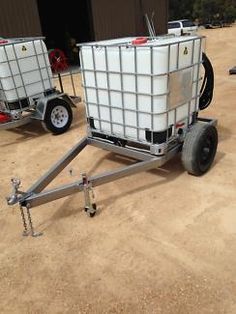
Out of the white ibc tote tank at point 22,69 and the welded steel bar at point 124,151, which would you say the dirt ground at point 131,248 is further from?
the white ibc tote tank at point 22,69

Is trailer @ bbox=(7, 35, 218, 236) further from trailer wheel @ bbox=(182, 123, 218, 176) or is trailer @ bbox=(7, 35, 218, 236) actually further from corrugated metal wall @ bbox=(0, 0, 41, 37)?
corrugated metal wall @ bbox=(0, 0, 41, 37)

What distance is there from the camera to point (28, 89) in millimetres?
7016

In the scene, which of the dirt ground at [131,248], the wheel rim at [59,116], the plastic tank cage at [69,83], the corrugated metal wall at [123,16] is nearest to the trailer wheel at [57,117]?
the wheel rim at [59,116]

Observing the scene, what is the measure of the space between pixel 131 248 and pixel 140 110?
1794 mm

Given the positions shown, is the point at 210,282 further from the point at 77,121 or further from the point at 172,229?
the point at 77,121

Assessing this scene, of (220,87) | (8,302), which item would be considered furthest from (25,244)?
(220,87)

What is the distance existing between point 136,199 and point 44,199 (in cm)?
130

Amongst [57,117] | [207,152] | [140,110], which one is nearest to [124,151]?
[140,110]

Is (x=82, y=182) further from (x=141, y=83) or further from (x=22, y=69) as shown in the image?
(x=22, y=69)

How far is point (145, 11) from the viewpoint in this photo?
18.9 meters

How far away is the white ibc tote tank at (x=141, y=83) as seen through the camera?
4277mm

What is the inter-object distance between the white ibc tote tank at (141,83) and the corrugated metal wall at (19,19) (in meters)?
9.23

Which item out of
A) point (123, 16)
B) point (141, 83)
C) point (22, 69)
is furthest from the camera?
point (123, 16)

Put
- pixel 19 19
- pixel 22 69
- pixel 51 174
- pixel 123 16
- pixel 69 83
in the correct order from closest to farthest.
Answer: pixel 51 174 < pixel 22 69 < pixel 69 83 < pixel 19 19 < pixel 123 16
